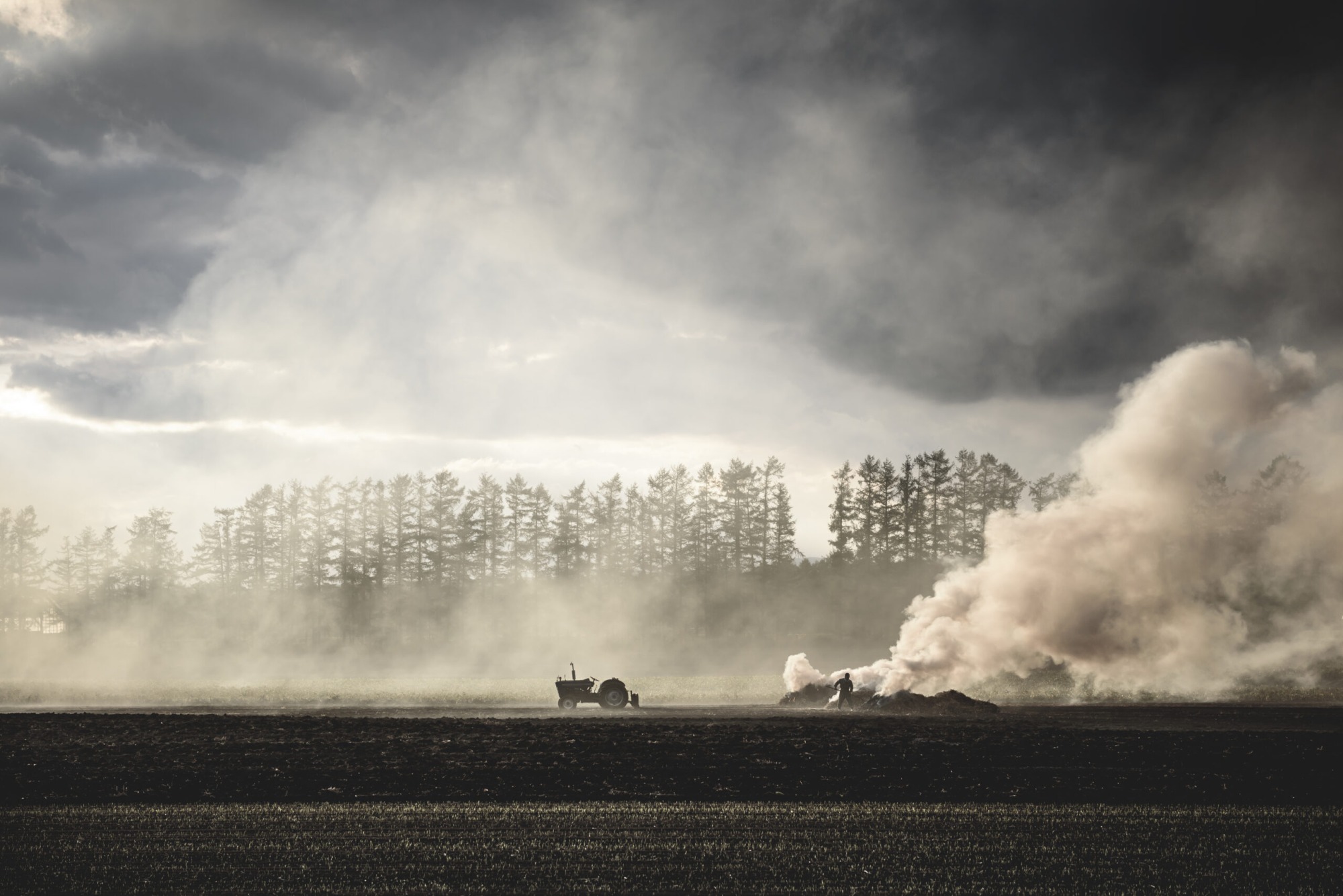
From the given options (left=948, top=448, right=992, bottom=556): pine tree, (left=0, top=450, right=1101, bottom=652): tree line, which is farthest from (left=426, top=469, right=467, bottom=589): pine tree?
(left=948, top=448, right=992, bottom=556): pine tree

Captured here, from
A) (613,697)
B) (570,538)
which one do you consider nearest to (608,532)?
(570,538)

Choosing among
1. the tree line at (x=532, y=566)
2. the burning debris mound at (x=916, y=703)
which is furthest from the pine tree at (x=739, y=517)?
the burning debris mound at (x=916, y=703)

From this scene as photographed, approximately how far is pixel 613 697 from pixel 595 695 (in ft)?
4.02

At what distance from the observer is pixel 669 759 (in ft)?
89.7

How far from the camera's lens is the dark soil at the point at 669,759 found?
22469 millimetres

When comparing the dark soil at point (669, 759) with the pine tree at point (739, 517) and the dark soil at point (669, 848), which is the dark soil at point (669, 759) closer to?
the dark soil at point (669, 848)

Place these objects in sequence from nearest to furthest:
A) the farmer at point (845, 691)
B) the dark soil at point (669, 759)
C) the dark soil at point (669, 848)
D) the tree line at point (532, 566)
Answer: the dark soil at point (669, 848)
the dark soil at point (669, 759)
the farmer at point (845, 691)
the tree line at point (532, 566)

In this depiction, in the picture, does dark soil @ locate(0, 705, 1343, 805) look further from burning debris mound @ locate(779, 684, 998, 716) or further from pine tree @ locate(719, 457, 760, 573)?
pine tree @ locate(719, 457, 760, 573)

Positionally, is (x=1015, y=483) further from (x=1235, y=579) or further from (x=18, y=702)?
(x=18, y=702)

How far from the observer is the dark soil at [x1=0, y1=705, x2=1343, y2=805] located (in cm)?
2247

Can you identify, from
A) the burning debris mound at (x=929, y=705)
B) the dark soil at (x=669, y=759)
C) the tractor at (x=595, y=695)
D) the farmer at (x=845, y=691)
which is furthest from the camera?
the farmer at (x=845, y=691)

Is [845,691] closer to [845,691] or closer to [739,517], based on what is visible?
[845,691]

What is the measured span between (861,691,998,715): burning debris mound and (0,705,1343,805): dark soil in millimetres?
4943

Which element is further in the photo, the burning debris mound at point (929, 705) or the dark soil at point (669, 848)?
the burning debris mound at point (929, 705)
